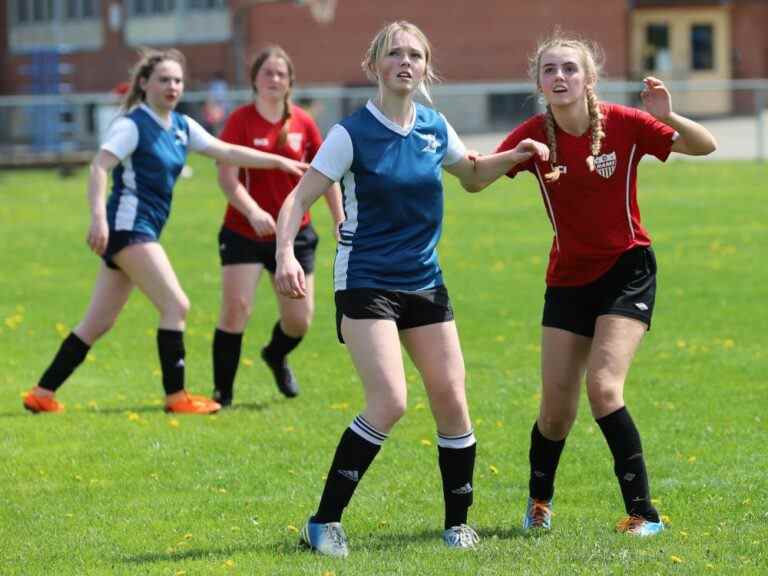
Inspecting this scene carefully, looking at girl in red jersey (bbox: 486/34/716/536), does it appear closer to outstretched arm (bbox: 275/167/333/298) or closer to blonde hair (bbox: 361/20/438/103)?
blonde hair (bbox: 361/20/438/103)

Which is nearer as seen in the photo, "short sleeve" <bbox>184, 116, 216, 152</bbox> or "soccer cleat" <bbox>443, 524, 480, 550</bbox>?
"soccer cleat" <bbox>443, 524, 480, 550</bbox>

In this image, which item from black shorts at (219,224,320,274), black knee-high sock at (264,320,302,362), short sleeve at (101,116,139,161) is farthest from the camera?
black knee-high sock at (264,320,302,362)

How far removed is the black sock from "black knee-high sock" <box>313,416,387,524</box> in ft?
12.9

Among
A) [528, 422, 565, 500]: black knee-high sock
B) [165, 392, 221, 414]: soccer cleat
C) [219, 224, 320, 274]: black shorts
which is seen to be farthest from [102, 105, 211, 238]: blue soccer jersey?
[528, 422, 565, 500]: black knee-high sock

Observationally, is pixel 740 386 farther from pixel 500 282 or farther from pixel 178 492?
pixel 500 282

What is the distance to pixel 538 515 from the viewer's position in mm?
6840

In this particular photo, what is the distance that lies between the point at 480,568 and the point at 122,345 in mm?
7542

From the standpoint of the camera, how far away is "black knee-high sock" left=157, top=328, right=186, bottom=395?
9.93 m

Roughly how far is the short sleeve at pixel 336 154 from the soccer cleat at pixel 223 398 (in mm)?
4160

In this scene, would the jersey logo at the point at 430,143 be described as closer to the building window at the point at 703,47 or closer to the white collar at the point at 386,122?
the white collar at the point at 386,122

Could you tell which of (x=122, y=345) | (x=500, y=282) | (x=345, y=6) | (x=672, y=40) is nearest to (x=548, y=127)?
(x=122, y=345)

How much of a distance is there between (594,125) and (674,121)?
33cm

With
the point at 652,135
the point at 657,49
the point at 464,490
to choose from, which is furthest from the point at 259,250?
the point at 657,49

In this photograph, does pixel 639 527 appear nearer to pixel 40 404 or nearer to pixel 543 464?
pixel 543 464
